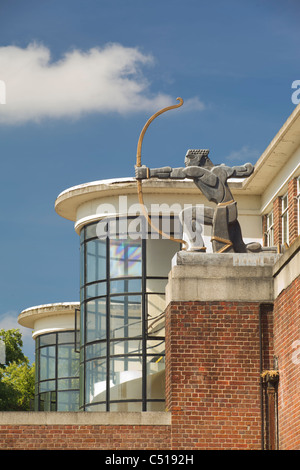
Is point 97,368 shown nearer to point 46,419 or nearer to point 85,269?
point 85,269

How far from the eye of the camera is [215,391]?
2055cm

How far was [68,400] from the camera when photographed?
145 ft

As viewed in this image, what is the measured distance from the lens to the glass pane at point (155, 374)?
30.3 meters

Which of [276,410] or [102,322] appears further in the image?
[102,322]

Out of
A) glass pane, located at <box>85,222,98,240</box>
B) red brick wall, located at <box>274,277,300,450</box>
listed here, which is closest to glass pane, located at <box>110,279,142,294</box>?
glass pane, located at <box>85,222,98,240</box>

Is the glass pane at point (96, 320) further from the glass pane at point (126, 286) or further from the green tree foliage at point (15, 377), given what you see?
the green tree foliage at point (15, 377)

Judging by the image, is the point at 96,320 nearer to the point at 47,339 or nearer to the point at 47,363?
the point at 47,363

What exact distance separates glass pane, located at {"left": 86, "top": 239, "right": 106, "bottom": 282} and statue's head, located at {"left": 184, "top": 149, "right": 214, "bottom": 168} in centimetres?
940

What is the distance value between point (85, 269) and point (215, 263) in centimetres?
1167

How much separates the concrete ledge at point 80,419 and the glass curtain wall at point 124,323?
925 cm

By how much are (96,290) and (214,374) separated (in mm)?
11441

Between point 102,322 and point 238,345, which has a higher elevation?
point 102,322

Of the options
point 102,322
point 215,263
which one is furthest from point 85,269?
point 215,263
